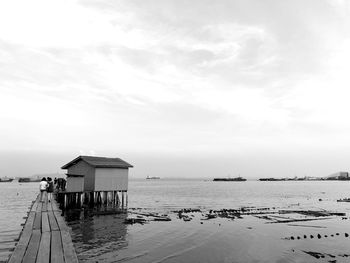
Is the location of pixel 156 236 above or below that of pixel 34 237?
below

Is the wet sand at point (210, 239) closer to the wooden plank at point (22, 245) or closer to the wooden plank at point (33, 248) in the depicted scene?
the wooden plank at point (22, 245)

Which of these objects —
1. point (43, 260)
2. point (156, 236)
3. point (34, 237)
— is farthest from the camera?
point (156, 236)

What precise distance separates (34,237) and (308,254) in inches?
745

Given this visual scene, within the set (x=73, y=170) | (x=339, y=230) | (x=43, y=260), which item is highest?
(x=73, y=170)

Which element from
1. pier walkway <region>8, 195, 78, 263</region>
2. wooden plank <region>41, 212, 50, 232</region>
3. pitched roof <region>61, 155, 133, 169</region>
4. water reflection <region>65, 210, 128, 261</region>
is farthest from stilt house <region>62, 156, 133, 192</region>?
pier walkway <region>8, 195, 78, 263</region>

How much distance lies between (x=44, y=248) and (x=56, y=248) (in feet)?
1.88

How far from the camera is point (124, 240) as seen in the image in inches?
1045

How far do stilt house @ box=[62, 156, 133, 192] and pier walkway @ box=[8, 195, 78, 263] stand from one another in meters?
21.7

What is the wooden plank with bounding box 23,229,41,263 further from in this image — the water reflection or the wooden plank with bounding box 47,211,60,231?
the water reflection

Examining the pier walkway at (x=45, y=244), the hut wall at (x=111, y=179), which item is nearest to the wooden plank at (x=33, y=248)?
the pier walkway at (x=45, y=244)

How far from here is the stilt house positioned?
43688 millimetres

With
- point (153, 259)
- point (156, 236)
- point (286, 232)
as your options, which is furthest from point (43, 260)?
point (286, 232)

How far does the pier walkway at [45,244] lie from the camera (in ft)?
43.1

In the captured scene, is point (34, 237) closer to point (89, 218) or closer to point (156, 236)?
point (156, 236)
